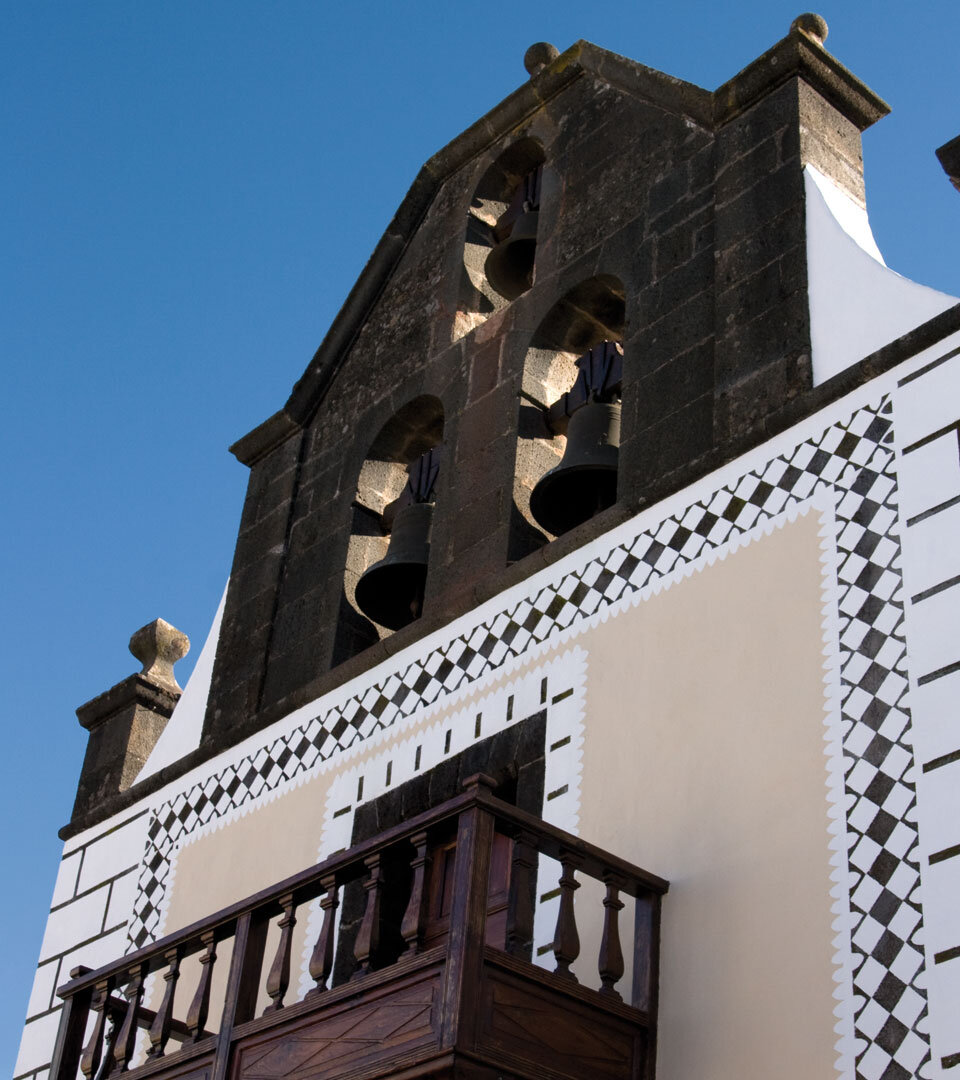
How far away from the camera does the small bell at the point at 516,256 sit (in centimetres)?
1021

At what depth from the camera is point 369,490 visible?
33.0ft

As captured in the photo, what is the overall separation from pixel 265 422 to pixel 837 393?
4.47 meters

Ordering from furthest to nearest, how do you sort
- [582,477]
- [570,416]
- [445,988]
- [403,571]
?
[403,571], [570,416], [582,477], [445,988]

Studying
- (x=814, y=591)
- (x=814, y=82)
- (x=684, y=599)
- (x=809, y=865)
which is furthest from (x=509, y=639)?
(x=814, y=82)

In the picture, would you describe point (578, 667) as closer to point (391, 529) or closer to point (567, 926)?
point (567, 926)

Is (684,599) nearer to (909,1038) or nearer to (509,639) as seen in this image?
(509,639)

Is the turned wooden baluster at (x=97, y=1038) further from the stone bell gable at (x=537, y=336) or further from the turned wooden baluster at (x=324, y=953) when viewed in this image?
the stone bell gable at (x=537, y=336)

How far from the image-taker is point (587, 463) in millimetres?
8516

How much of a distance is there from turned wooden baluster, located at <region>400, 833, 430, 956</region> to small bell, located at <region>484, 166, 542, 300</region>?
4.61 metres

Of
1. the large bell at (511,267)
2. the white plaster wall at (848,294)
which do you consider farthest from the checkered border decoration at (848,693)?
the large bell at (511,267)

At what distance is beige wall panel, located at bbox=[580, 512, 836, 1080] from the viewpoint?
614 cm

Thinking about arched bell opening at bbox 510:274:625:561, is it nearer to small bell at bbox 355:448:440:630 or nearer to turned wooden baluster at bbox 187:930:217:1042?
small bell at bbox 355:448:440:630

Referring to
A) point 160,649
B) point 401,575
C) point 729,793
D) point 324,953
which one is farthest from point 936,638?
point 160,649

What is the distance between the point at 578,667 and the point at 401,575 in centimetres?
189
